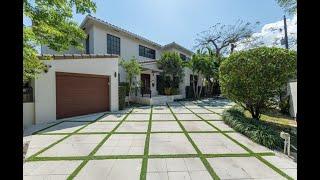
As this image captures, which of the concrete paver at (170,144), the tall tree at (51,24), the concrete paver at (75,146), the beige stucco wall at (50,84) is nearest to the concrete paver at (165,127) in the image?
the concrete paver at (170,144)

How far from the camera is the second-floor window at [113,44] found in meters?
17.4

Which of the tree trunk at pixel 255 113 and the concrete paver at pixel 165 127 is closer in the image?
the concrete paver at pixel 165 127

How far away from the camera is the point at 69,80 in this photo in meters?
10.6

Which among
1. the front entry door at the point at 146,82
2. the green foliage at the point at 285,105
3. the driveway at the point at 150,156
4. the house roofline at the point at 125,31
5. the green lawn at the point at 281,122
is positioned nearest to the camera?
the driveway at the point at 150,156

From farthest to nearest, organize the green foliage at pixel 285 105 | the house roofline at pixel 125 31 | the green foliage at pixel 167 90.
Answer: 1. the green foliage at pixel 167 90
2. the house roofline at pixel 125 31
3. the green foliage at pixel 285 105

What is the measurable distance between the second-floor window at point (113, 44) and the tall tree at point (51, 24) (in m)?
11.3

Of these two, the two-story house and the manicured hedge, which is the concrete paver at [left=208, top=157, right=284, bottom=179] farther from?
the two-story house

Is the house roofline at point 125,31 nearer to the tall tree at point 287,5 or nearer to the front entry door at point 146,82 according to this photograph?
the front entry door at point 146,82

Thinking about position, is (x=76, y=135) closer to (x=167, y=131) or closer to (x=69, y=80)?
(x=167, y=131)

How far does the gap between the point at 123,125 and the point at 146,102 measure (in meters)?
8.11
